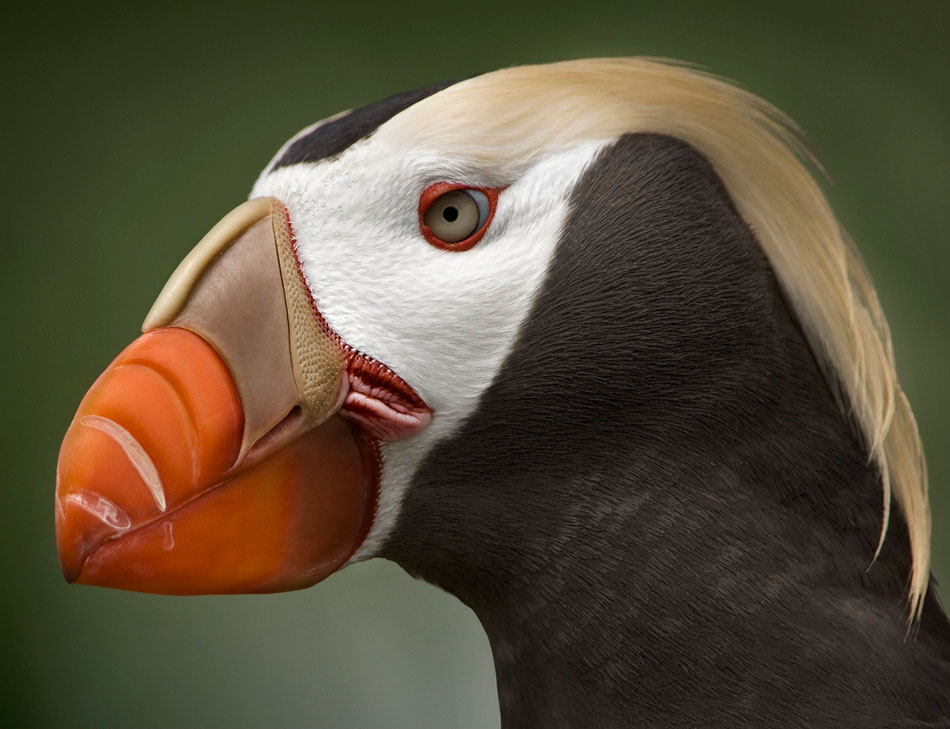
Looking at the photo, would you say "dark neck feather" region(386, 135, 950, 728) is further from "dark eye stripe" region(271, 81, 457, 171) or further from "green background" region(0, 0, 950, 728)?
"green background" region(0, 0, 950, 728)

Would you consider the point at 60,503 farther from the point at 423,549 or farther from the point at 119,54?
the point at 119,54

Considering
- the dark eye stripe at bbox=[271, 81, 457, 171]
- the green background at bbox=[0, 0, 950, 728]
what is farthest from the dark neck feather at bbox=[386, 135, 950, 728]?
the green background at bbox=[0, 0, 950, 728]

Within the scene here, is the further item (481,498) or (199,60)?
(199,60)

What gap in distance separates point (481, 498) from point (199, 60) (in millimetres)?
1716

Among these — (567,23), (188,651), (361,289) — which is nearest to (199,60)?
(567,23)

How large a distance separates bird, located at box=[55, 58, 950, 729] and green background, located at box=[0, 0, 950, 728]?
1341 millimetres

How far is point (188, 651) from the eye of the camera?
2.22m

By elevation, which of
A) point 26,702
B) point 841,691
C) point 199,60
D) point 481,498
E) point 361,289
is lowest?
point 26,702

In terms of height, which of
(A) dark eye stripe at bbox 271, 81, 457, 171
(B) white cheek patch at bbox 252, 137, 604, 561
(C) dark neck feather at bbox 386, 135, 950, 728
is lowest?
(C) dark neck feather at bbox 386, 135, 950, 728

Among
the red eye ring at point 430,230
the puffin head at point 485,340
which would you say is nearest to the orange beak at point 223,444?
the puffin head at point 485,340

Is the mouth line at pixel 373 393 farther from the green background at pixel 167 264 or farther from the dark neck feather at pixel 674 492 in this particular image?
the green background at pixel 167 264

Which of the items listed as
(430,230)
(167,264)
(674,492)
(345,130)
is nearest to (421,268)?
(430,230)

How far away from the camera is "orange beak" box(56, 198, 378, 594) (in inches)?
28.4

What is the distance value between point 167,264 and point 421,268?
5.20 feet
